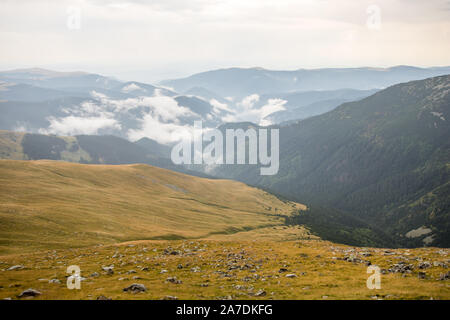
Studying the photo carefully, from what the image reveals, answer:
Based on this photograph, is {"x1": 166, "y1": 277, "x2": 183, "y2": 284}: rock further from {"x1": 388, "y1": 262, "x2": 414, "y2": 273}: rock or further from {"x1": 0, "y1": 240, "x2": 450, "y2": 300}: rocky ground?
{"x1": 388, "y1": 262, "x2": 414, "y2": 273}: rock

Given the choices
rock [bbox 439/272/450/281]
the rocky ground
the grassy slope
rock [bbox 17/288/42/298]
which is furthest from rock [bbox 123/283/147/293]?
the grassy slope

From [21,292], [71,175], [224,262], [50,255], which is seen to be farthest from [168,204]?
[21,292]

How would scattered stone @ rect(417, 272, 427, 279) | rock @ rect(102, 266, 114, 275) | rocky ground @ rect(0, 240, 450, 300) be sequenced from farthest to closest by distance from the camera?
rock @ rect(102, 266, 114, 275) → scattered stone @ rect(417, 272, 427, 279) → rocky ground @ rect(0, 240, 450, 300)

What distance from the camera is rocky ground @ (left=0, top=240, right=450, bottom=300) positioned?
109 ft

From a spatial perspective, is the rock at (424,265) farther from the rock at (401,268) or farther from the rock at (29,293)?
the rock at (29,293)

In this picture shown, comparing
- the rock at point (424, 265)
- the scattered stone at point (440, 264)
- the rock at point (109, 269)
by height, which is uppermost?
the scattered stone at point (440, 264)

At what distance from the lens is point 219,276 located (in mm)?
43438

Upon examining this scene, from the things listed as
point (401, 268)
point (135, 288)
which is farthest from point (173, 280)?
point (401, 268)

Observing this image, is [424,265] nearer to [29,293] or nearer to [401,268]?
[401,268]

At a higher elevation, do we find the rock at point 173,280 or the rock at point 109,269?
the rock at point 173,280

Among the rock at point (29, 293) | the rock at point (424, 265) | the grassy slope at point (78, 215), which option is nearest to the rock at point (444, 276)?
the rock at point (424, 265)

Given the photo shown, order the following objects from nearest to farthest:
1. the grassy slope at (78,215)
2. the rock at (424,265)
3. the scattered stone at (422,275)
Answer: the scattered stone at (422,275) < the rock at (424,265) < the grassy slope at (78,215)

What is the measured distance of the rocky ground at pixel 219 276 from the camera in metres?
33.2
